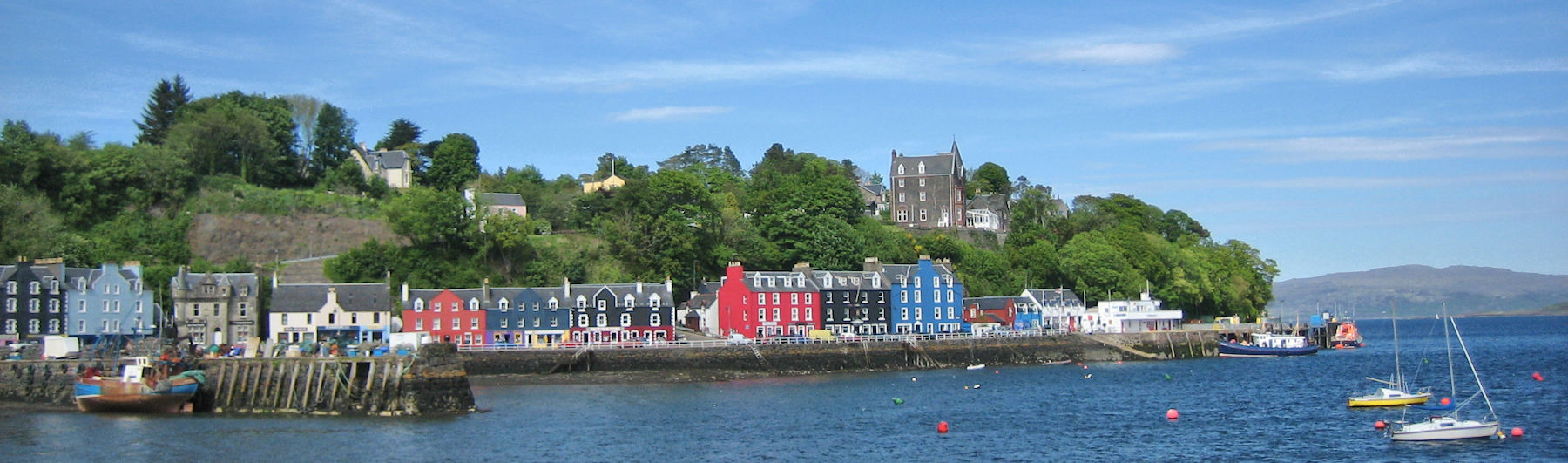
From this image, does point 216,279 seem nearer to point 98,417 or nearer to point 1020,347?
point 98,417

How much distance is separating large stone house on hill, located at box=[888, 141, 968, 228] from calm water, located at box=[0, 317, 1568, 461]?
185 ft

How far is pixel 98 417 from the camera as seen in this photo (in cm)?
5288

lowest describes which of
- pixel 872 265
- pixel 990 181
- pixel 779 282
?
pixel 779 282

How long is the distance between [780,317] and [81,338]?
40449 millimetres

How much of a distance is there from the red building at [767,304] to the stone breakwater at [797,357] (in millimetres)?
7607

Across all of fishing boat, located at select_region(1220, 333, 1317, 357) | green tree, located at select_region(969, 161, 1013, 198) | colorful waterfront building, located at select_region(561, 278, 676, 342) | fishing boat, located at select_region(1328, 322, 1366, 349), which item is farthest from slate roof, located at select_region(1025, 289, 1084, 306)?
green tree, located at select_region(969, 161, 1013, 198)

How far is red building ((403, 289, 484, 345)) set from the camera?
80.9 metres

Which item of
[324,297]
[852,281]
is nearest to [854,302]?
[852,281]

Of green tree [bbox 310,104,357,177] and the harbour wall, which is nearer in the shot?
the harbour wall

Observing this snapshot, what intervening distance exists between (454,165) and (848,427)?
70.5m

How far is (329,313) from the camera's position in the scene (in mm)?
80875

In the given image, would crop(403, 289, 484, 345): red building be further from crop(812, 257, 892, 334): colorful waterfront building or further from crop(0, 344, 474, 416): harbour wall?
crop(0, 344, 474, 416): harbour wall

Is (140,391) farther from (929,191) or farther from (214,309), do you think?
(929,191)

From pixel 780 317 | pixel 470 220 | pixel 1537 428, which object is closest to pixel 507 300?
pixel 470 220
